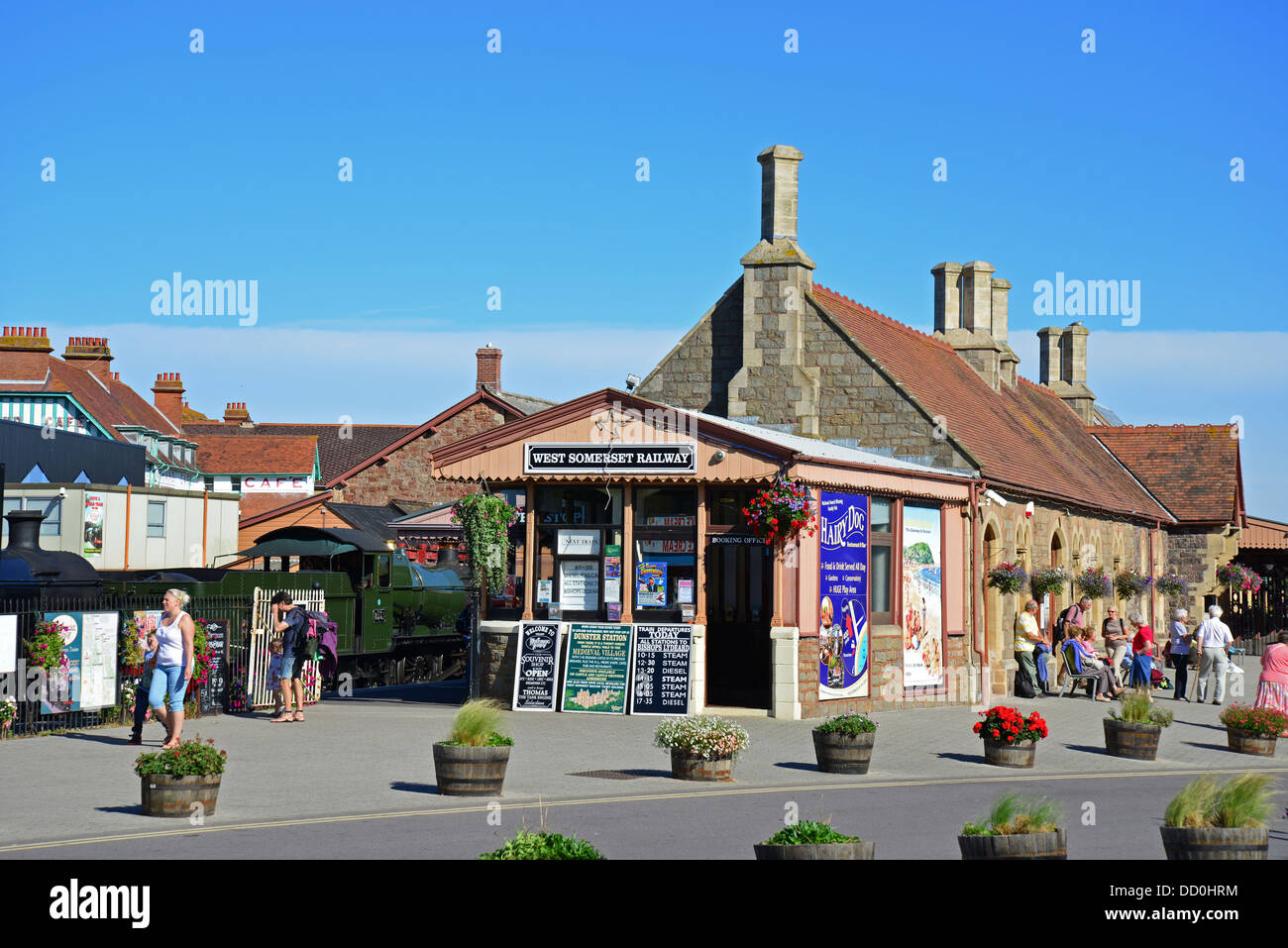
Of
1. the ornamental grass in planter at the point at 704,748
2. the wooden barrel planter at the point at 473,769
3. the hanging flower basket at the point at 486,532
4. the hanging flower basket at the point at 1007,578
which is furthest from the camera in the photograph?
the hanging flower basket at the point at 1007,578

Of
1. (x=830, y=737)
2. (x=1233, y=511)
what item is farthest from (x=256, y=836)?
(x=1233, y=511)

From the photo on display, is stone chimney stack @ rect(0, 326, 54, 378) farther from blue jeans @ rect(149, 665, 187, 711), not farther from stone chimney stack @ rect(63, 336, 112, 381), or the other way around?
blue jeans @ rect(149, 665, 187, 711)

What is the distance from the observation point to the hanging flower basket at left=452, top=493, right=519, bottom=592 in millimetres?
21031

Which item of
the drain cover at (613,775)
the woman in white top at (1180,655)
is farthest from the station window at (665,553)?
the woman in white top at (1180,655)

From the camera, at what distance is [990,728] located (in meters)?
16.8

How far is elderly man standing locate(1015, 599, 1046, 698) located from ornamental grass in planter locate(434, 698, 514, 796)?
1514cm

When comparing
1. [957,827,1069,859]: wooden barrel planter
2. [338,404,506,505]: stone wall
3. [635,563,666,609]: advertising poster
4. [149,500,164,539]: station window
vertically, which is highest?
[338,404,506,505]: stone wall

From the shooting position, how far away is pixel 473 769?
1332 centimetres

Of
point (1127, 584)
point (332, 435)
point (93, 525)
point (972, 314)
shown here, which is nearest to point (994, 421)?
point (972, 314)

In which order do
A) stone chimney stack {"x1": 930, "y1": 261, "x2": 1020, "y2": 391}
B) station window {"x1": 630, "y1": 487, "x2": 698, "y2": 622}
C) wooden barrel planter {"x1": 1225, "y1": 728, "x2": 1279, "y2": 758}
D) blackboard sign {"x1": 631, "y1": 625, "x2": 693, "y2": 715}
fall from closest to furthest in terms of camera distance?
wooden barrel planter {"x1": 1225, "y1": 728, "x2": 1279, "y2": 758} → blackboard sign {"x1": 631, "y1": 625, "x2": 693, "y2": 715} → station window {"x1": 630, "y1": 487, "x2": 698, "y2": 622} → stone chimney stack {"x1": 930, "y1": 261, "x2": 1020, "y2": 391}

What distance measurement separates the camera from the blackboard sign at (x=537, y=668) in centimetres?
2094

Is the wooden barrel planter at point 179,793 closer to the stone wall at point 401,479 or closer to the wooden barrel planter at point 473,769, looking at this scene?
the wooden barrel planter at point 473,769

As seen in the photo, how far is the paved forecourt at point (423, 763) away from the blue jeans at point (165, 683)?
0.74 meters

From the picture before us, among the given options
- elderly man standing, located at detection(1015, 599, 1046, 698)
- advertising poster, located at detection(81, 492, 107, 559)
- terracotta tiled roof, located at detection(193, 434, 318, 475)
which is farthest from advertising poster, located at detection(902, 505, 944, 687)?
terracotta tiled roof, located at detection(193, 434, 318, 475)
